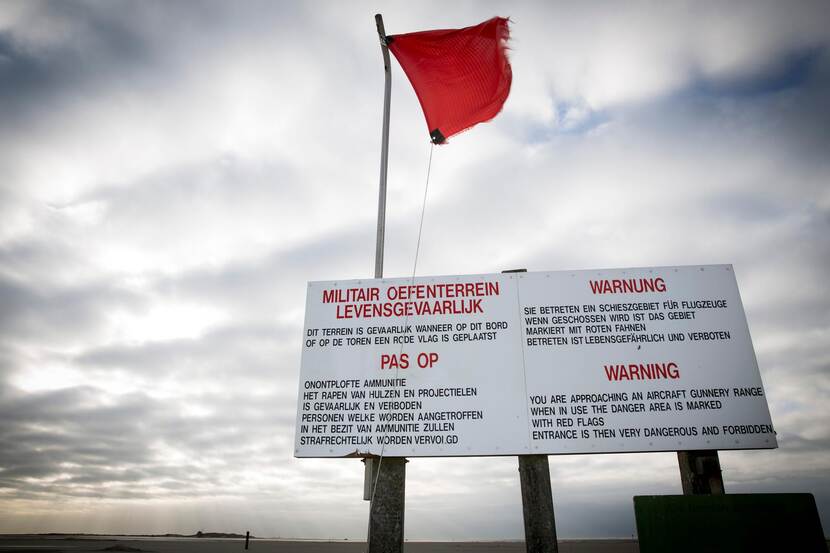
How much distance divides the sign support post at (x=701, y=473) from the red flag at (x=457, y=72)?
554cm

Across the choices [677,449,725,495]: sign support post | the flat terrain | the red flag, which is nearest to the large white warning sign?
[677,449,725,495]: sign support post

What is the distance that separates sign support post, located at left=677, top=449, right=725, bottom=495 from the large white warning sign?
0.20 metres

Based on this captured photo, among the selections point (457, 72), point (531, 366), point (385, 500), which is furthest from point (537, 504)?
point (457, 72)

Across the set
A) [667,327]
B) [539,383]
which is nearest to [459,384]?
[539,383]

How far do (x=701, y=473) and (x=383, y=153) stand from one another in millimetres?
5868

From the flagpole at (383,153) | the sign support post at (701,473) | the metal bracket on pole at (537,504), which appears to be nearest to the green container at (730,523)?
the sign support post at (701,473)

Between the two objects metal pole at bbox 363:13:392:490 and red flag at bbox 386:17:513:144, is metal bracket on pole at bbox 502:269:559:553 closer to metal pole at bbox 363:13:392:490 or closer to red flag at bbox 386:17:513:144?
metal pole at bbox 363:13:392:490

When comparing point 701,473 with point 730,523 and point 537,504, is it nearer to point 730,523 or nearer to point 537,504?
point 730,523

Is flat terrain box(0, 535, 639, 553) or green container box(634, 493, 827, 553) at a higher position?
green container box(634, 493, 827, 553)

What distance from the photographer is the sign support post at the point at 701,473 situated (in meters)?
4.84

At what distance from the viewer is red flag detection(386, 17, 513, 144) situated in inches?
288

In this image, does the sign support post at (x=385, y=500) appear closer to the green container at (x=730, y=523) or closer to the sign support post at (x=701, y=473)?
the green container at (x=730, y=523)

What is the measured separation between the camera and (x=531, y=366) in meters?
5.36

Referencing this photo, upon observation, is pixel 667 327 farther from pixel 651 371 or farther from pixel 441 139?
pixel 441 139
